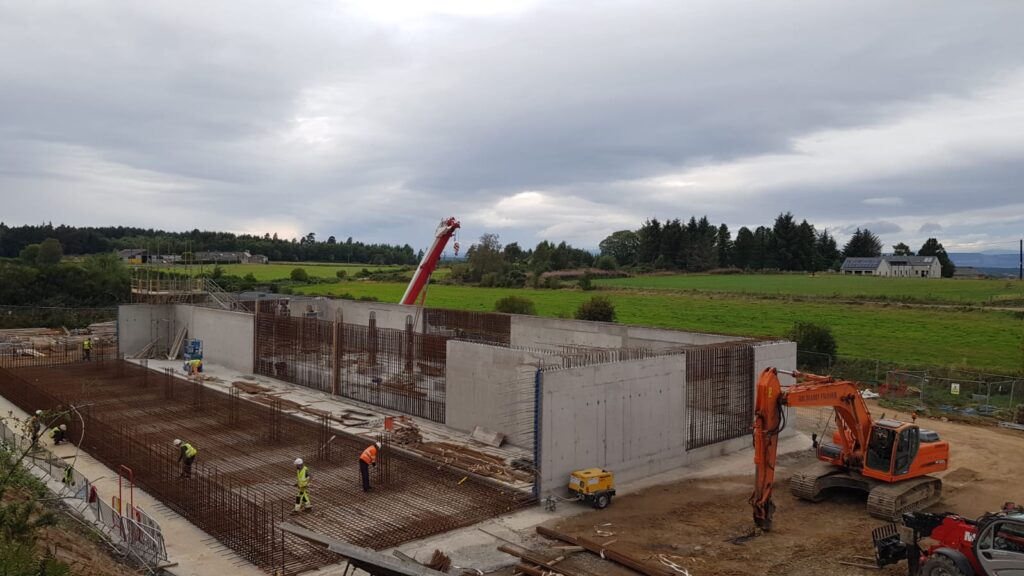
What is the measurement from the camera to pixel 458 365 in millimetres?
21234

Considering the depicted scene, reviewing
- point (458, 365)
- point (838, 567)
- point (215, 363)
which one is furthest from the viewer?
point (215, 363)

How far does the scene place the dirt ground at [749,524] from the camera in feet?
38.8

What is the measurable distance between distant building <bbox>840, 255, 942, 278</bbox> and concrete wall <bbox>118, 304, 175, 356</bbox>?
311 feet

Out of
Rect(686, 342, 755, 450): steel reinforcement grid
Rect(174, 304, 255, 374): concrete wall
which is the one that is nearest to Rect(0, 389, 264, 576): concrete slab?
Rect(686, 342, 755, 450): steel reinforcement grid

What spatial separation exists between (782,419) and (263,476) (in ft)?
39.7

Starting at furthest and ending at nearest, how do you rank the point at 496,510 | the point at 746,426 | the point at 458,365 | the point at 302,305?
1. the point at 302,305
2. the point at 458,365
3. the point at 746,426
4. the point at 496,510

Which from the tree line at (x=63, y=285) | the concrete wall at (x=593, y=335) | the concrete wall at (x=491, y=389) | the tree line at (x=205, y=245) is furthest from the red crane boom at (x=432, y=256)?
the tree line at (x=205, y=245)

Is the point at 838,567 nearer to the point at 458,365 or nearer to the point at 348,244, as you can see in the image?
the point at 458,365

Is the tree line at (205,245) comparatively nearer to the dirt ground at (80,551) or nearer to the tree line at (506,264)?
the tree line at (506,264)

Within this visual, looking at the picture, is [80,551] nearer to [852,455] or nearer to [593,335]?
[852,455]

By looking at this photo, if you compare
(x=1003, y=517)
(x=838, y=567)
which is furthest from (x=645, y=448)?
(x=1003, y=517)

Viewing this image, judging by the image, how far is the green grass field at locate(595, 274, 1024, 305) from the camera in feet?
178

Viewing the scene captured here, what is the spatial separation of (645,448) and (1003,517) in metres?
8.23

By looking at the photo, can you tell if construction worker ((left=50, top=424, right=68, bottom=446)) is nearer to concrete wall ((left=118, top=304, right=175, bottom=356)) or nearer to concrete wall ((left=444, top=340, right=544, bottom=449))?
concrete wall ((left=444, top=340, right=544, bottom=449))
